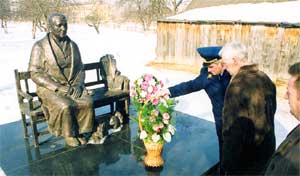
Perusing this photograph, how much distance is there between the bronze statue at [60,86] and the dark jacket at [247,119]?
238 cm

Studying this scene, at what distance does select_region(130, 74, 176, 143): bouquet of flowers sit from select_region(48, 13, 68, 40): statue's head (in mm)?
1624

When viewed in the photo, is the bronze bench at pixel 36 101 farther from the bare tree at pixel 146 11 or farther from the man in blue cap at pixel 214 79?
the bare tree at pixel 146 11

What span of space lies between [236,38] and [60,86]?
Result: 8248 millimetres

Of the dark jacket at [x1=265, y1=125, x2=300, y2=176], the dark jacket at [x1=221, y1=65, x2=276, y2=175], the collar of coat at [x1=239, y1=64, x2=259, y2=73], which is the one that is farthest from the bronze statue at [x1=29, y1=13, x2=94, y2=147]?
the dark jacket at [x1=265, y1=125, x2=300, y2=176]

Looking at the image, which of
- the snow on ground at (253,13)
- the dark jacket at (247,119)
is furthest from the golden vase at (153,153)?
the snow on ground at (253,13)

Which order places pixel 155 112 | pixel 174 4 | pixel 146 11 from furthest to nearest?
pixel 146 11, pixel 174 4, pixel 155 112

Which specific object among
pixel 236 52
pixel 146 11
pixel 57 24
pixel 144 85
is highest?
pixel 146 11

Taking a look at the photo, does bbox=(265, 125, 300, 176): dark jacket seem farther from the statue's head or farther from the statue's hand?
the statue's head

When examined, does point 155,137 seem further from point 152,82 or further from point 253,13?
point 253,13

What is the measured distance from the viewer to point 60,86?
4215 millimetres

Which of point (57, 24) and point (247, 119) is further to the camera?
point (57, 24)

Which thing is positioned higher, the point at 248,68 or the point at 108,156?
the point at 248,68

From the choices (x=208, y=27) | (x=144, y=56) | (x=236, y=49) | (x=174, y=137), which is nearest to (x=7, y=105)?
(x=174, y=137)

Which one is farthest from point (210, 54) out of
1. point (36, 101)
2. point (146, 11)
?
point (146, 11)
